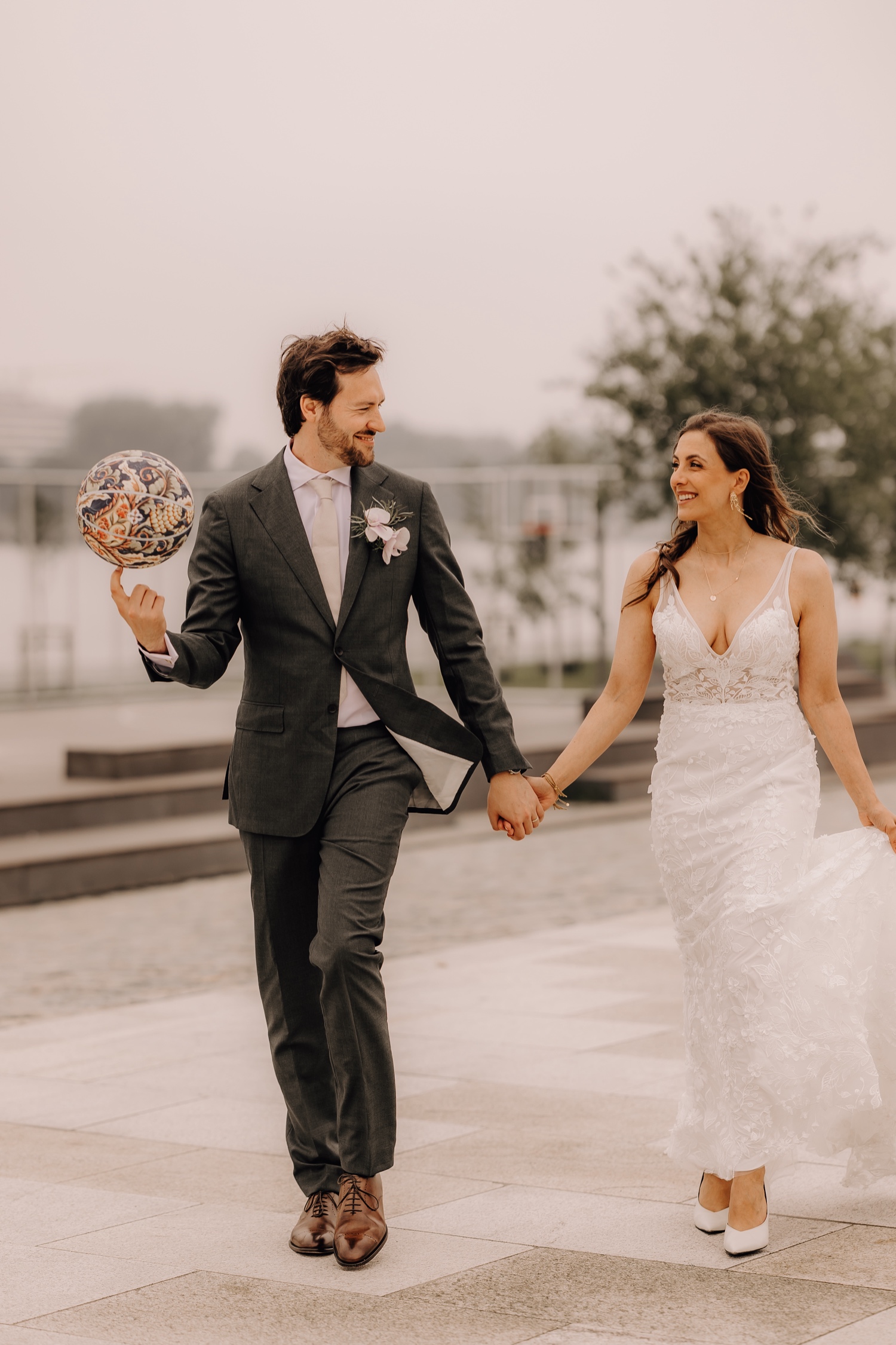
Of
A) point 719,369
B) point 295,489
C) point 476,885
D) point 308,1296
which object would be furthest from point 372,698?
point 719,369

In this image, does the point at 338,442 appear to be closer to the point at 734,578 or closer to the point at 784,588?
the point at 734,578

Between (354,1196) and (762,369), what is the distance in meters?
15.0

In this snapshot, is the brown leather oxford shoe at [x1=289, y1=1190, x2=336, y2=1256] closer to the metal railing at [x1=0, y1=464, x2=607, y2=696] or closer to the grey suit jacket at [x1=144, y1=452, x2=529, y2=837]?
the grey suit jacket at [x1=144, y1=452, x2=529, y2=837]

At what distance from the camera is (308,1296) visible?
12.4ft

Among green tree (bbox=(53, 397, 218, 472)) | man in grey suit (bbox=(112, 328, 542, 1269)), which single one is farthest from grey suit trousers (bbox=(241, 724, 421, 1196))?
green tree (bbox=(53, 397, 218, 472))

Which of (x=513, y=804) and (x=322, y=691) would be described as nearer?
(x=322, y=691)

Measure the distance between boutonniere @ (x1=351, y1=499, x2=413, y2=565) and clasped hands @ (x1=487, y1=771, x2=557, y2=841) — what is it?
609 mm

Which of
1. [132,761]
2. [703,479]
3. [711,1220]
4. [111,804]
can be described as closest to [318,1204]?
[711,1220]

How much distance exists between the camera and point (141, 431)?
71.7ft

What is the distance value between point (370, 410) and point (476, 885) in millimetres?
→ 6951

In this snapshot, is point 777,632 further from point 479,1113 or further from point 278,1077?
point 479,1113

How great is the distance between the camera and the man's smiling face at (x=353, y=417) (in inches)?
165

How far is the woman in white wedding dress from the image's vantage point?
4.10 meters

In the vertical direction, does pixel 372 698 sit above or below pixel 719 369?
below
